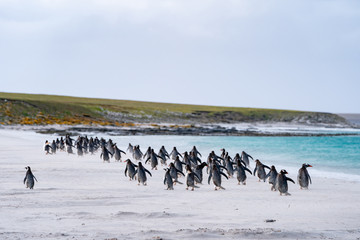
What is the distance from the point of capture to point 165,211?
31.4 feet

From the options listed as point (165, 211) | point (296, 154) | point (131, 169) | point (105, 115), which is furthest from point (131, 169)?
point (105, 115)

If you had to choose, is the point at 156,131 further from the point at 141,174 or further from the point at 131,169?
the point at 141,174

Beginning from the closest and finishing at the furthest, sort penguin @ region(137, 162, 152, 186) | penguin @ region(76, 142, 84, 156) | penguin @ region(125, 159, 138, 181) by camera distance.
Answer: penguin @ region(137, 162, 152, 186) < penguin @ region(125, 159, 138, 181) < penguin @ region(76, 142, 84, 156)

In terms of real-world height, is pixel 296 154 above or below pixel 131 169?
below

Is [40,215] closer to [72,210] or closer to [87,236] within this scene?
[72,210]

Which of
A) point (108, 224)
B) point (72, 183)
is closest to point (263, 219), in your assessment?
point (108, 224)

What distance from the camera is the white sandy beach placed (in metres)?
7.81

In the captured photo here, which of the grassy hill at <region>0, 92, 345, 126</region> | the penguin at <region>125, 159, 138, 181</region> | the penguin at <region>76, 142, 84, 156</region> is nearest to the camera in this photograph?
the penguin at <region>125, 159, 138, 181</region>

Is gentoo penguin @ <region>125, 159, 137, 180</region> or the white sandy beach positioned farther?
gentoo penguin @ <region>125, 159, 137, 180</region>

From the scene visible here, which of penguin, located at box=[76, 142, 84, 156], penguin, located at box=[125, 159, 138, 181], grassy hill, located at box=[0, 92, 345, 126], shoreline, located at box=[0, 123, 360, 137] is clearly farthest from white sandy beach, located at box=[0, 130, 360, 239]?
grassy hill, located at box=[0, 92, 345, 126]

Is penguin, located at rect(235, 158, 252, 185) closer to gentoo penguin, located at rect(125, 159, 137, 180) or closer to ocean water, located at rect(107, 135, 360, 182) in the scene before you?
gentoo penguin, located at rect(125, 159, 137, 180)

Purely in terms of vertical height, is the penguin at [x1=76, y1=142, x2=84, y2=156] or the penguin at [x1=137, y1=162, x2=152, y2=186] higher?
the penguin at [x1=137, y1=162, x2=152, y2=186]

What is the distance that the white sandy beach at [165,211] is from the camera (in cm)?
781

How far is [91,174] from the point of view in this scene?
16188mm
